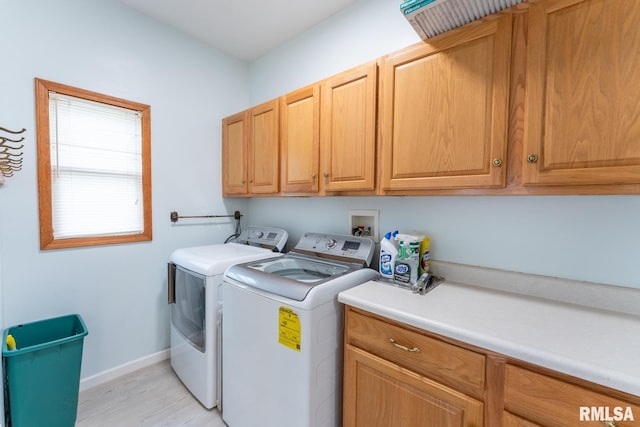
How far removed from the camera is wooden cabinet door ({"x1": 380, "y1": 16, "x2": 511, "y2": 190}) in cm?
106

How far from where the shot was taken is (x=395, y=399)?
3.52ft

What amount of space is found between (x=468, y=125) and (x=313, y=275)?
1145mm

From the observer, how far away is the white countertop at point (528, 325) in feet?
2.37

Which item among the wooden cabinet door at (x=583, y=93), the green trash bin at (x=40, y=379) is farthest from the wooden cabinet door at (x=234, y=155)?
the wooden cabinet door at (x=583, y=93)

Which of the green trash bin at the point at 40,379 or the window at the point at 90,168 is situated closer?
the green trash bin at the point at 40,379

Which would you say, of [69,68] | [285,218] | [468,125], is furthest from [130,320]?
[468,125]

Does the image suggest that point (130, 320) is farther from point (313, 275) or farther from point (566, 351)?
point (566, 351)

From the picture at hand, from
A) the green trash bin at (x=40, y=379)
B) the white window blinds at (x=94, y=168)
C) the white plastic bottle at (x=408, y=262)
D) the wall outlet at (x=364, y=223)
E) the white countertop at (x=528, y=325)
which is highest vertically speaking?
the white window blinds at (x=94, y=168)

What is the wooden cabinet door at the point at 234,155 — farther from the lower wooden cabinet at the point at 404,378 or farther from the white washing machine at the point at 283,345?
the lower wooden cabinet at the point at 404,378

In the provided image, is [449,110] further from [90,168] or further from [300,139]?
[90,168]

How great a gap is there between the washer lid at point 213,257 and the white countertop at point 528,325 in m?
0.81

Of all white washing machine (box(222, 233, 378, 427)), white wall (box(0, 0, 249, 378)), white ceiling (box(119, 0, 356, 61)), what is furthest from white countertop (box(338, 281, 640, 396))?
white ceiling (box(119, 0, 356, 61))

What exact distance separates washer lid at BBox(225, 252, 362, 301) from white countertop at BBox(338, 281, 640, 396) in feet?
0.63

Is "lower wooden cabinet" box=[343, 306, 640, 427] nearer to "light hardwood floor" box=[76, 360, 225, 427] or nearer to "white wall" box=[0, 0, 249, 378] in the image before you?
"light hardwood floor" box=[76, 360, 225, 427]
